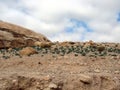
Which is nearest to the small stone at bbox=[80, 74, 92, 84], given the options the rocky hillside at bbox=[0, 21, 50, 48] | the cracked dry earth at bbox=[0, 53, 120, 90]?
the cracked dry earth at bbox=[0, 53, 120, 90]

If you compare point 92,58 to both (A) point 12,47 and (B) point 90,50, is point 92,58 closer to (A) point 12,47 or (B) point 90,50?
(B) point 90,50

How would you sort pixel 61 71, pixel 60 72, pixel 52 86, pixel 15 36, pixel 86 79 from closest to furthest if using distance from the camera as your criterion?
pixel 52 86, pixel 86 79, pixel 60 72, pixel 61 71, pixel 15 36

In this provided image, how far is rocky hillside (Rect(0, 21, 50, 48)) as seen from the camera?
21.1 metres

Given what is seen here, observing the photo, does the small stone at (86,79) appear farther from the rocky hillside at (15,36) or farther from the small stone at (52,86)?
the rocky hillside at (15,36)

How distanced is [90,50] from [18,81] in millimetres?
6887

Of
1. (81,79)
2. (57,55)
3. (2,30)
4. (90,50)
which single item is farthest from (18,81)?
(2,30)

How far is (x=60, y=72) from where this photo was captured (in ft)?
46.0

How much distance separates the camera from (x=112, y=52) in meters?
18.7

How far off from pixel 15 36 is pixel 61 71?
8906mm

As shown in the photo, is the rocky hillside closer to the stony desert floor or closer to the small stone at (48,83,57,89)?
the stony desert floor

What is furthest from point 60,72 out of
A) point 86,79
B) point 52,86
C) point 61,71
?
point 52,86

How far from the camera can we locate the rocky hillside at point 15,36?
2112cm

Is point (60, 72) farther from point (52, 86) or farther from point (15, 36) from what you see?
point (15, 36)

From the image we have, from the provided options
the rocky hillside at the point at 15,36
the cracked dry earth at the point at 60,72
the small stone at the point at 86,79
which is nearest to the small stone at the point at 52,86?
the cracked dry earth at the point at 60,72
